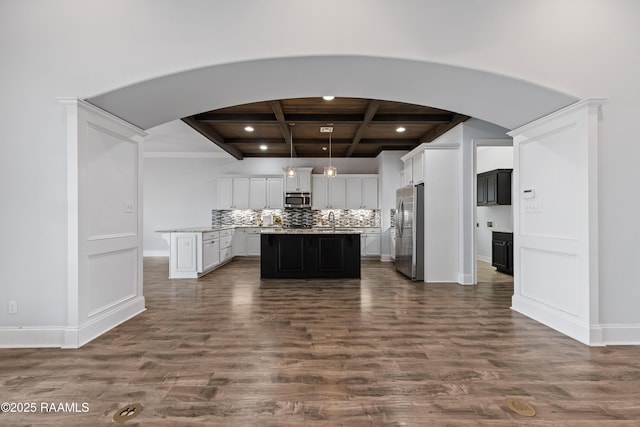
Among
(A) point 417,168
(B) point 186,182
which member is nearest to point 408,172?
(A) point 417,168

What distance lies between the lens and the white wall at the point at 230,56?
2.79 metres

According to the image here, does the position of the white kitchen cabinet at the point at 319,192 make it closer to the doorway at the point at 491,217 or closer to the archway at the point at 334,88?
the doorway at the point at 491,217

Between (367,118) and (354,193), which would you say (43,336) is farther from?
(354,193)

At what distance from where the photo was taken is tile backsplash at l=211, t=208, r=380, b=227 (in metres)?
8.98

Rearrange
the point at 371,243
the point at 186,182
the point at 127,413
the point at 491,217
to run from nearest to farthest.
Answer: the point at 127,413 < the point at 491,217 < the point at 371,243 < the point at 186,182

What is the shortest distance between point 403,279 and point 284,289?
229 cm

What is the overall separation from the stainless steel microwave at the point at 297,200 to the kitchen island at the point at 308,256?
9.13 feet

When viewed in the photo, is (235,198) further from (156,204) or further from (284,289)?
(284,289)

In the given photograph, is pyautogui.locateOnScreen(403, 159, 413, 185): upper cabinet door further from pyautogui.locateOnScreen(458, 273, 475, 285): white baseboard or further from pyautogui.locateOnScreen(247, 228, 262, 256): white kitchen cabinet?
pyautogui.locateOnScreen(247, 228, 262, 256): white kitchen cabinet

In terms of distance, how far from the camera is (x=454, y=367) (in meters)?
2.38

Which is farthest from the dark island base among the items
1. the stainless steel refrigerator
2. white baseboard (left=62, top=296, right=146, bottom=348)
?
white baseboard (left=62, top=296, right=146, bottom=348)

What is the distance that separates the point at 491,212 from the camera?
7.98 meters

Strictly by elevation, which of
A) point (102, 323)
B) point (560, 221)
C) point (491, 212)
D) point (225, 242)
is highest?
point (491, 212)

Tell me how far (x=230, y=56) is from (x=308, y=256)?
3.92m
